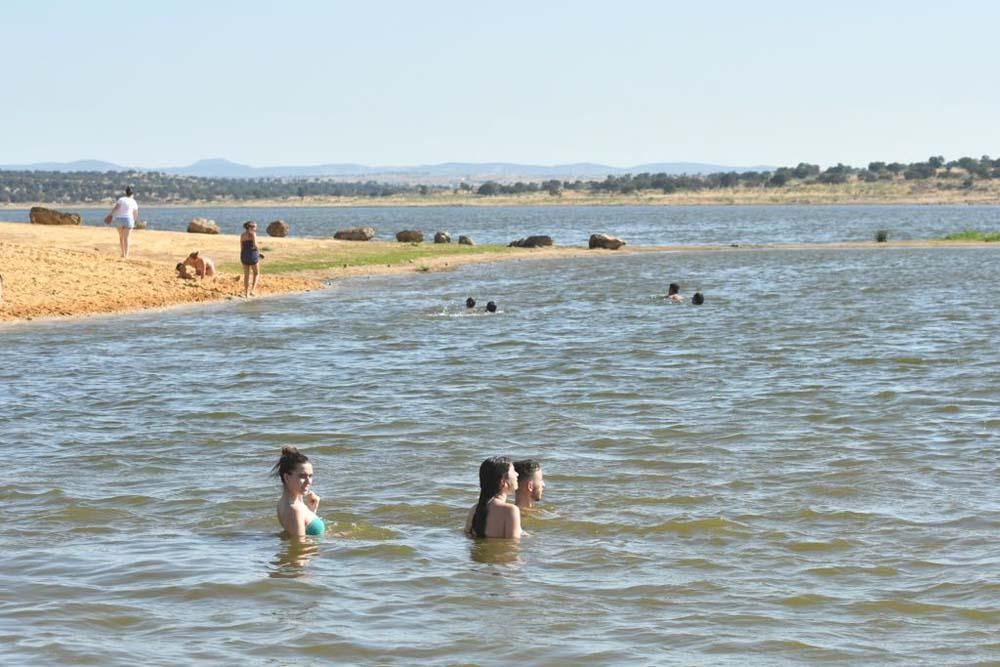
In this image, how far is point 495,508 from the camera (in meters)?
10.9

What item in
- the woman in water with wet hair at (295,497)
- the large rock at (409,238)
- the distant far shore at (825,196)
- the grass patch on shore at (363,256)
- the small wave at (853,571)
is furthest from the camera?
the distant far shore at (825,196)

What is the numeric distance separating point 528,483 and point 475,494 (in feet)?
3.25

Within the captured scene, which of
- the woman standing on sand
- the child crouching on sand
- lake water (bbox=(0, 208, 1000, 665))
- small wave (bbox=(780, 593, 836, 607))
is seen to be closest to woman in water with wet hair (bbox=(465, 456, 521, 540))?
lake water (bbox=(0, 208, 1000, 665))

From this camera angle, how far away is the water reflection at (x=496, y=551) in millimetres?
10453

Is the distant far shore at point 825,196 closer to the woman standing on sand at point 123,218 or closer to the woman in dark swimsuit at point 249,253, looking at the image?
the woman standing on sand at point 123,218

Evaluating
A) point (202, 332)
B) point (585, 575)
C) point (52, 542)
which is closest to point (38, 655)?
point (52, 542)

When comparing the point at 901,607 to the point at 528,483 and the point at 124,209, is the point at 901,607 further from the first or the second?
the point at 124,209

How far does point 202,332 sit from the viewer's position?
82.2 feet

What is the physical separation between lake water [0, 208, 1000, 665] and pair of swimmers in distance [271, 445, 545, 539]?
0.19m

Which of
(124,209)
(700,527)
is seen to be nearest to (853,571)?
(700,527)

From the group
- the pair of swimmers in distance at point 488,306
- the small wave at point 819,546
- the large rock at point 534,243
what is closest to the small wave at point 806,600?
the small wave at point 819,546

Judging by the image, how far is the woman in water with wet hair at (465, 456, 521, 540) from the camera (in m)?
10.9

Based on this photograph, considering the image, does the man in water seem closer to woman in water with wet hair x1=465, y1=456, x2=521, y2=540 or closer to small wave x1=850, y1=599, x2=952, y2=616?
woman in water with wet hair x1=465, y1=456, x2=521, y2=540

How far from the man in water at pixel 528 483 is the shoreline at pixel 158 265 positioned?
16.6 m
